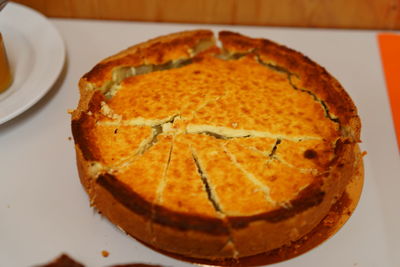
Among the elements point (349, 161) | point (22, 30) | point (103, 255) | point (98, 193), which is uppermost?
point (22, 30)

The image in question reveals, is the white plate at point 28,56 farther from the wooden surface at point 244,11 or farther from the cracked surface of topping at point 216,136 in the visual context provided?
the cracked surface of topping at point 216,136

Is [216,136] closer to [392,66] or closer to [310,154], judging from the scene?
[310,154]

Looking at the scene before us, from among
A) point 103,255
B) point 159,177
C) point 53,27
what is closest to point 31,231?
point 103,255

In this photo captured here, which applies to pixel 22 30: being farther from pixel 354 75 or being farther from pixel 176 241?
pixel 354 75

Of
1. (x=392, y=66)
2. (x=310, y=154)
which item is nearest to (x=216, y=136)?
(x=310, y=154)

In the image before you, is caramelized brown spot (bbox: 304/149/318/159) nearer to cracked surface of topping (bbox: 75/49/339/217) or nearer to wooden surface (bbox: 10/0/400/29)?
cracked surface of topping (bbox: 75/49/339/217)

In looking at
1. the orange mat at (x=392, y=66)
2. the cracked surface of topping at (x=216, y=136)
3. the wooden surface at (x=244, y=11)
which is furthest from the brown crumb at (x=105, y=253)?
the wooden surface at (x=244, y=11)
